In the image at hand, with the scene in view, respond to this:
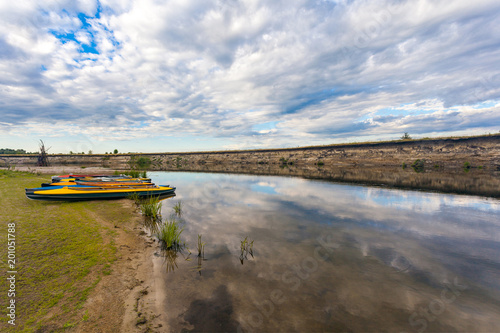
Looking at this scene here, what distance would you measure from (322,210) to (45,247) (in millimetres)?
13841

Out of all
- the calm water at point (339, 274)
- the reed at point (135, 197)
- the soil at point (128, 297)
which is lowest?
the calm water at point (339, 274)

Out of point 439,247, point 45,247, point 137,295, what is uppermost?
point 45,247

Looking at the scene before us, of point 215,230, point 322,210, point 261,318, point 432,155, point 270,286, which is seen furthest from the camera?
point 432,155

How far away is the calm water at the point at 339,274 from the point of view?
4.45 meters

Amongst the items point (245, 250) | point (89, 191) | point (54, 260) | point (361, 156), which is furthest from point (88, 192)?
point (361, 156)

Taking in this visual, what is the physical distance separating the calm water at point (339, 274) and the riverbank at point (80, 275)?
76cm

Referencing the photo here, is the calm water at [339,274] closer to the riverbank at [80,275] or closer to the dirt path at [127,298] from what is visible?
the dirt path at [127,298]

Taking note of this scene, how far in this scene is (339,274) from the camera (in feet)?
20.2

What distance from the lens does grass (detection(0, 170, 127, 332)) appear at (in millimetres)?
4160

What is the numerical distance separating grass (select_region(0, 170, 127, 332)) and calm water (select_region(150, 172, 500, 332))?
2.00 m

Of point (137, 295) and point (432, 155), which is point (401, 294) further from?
point (432, 155)

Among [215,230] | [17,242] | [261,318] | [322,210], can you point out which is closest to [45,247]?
[17,242]

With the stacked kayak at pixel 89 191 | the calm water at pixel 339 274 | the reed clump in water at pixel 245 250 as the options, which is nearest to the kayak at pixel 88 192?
the stacked kayak at pixel 89 191

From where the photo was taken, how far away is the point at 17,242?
283 inches
